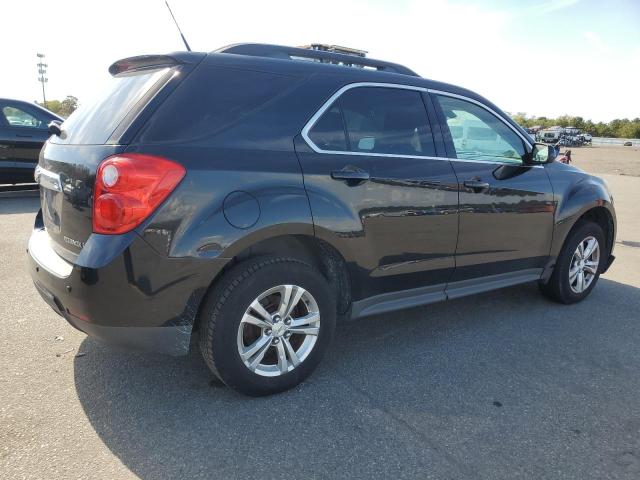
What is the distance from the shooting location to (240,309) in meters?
2.63

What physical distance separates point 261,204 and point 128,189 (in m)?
0.64

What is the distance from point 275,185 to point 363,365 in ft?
4.45

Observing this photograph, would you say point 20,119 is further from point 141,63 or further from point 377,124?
point 377,124

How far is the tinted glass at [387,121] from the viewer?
3.09 meters

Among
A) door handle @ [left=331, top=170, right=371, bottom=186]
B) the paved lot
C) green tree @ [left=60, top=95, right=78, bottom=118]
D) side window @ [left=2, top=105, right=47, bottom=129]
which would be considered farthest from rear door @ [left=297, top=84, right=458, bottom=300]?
green tree @ [left=60, top=95, right=78, bottom=118]

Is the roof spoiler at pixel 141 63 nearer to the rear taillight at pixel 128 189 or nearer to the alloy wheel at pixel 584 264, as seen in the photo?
the rear taillight at pixel 128 189

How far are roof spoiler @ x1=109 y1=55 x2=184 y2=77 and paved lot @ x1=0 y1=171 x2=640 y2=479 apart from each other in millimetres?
1754

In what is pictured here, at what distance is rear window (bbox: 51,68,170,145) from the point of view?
2596 mm

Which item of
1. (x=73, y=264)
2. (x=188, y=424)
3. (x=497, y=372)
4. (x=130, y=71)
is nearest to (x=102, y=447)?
(x=188, y=424)

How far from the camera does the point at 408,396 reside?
2.92m

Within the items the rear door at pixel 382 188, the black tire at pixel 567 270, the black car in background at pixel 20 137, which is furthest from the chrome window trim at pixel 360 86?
the black car in background at pixel 20 137

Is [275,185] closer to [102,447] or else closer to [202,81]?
[202,81]

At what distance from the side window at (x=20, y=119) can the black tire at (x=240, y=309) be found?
25.9ft

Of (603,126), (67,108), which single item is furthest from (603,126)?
(67,108)
